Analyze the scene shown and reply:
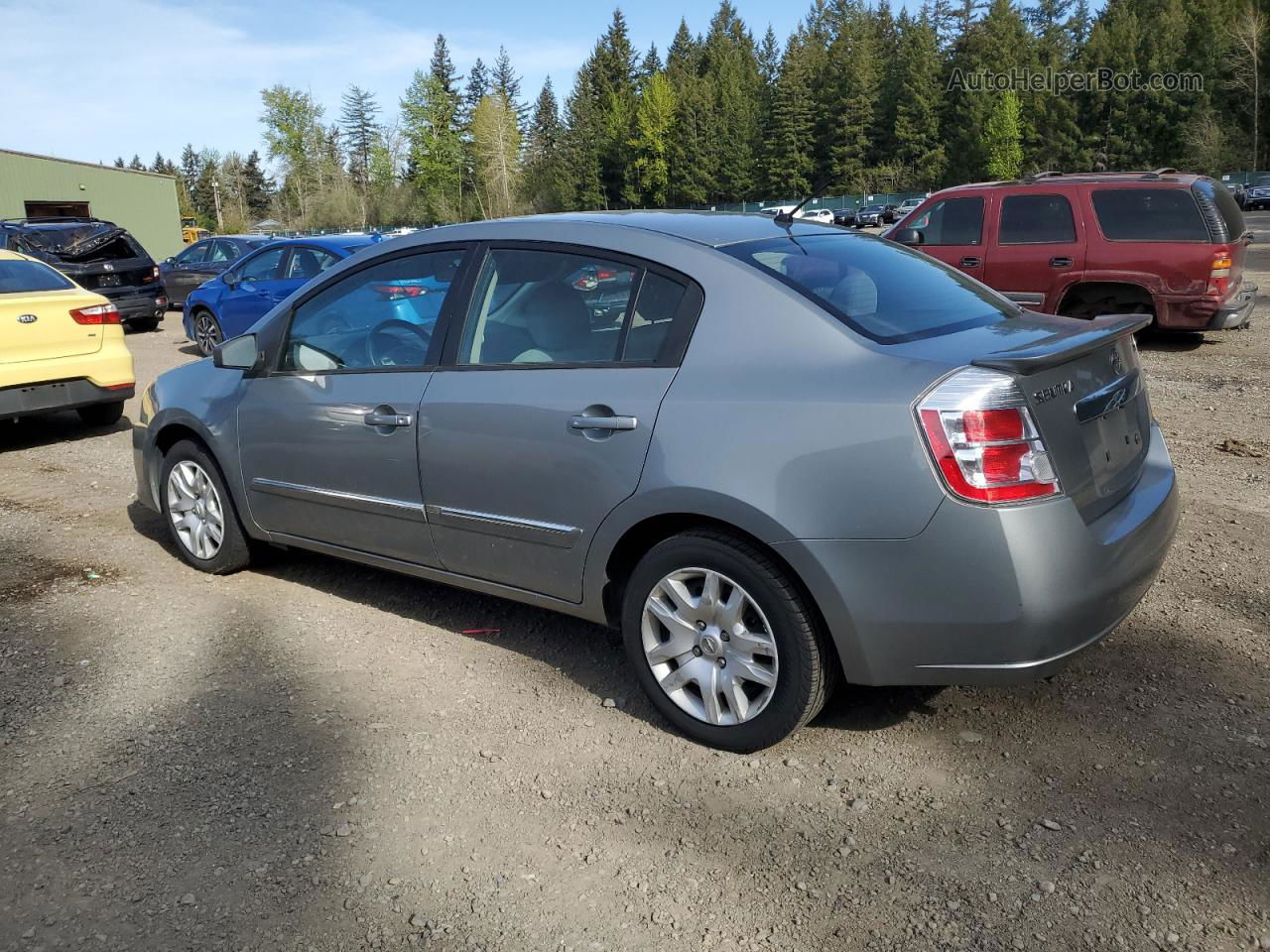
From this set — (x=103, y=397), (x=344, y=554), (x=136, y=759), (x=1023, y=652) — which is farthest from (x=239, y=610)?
(x=103, y=397)

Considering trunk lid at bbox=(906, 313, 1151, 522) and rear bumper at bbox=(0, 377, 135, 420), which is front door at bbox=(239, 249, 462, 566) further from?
rear bumper at bbox=(0, 377, 135, 420)

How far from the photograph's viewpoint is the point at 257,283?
12.3m

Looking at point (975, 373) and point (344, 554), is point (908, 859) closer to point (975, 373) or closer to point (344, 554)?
point (975, 373)

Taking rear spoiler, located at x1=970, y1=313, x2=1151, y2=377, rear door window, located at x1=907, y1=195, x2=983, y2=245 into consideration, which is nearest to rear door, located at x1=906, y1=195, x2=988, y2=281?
rear door window, located at x1=907, y1=195, x2=983, y2=245

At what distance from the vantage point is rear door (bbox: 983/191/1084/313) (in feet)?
34.6

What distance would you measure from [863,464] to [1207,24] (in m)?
94.9

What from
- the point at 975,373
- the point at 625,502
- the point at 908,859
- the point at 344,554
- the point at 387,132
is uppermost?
the point at 387,132

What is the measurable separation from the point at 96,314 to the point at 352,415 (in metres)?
5.44

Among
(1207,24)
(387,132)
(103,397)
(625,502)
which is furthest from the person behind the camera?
(387,132)

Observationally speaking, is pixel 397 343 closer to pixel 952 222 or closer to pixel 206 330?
pixel 952 222

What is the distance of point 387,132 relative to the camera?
9094 cm

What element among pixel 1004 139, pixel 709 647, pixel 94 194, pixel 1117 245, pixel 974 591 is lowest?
pixel 709 647

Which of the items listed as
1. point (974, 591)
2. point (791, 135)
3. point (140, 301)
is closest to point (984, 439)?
point (974, 591)

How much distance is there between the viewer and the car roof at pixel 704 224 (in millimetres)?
3553
